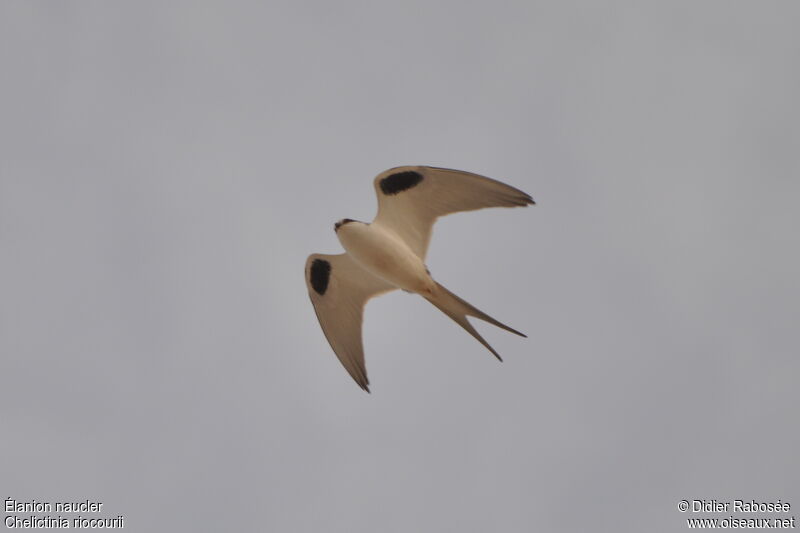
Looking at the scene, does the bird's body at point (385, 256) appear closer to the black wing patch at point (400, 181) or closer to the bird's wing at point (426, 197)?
the bird's wing at point (426, 197)

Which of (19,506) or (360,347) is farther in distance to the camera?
(19,506)

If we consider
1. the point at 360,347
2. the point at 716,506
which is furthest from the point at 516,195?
the point at 716,506

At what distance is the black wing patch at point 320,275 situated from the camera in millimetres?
11188

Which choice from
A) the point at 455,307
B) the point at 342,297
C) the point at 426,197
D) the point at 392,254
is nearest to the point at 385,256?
the point at 392,254

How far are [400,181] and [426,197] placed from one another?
1.26 feet

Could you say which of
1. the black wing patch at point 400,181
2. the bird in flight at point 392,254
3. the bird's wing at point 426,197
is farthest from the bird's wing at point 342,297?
the black wing patch at point 400,181

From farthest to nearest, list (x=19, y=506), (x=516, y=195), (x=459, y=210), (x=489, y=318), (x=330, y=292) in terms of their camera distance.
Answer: (x=19, y=506), (x=330, y=292), (x=459, y=210), (x=516, y=195), (x=489, y=318)

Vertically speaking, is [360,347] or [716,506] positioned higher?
[360,347]

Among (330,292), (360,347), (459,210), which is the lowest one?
(360,347)

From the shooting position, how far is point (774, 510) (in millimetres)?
11594

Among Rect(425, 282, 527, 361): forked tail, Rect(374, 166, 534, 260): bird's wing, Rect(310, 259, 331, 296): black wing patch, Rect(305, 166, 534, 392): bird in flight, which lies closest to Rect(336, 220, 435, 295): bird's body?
Rect(305, 166, 534, 392): bird in flight

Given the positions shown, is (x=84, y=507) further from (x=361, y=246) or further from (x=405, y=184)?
(x=405, y=184)

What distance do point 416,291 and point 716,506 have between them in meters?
5.39

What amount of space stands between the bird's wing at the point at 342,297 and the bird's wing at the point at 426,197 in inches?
30.3
